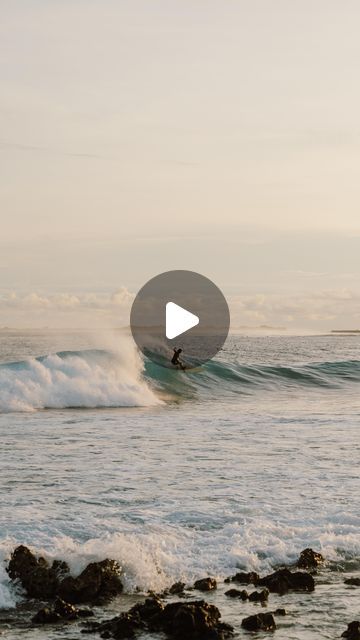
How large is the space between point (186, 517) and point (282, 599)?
12.0ft

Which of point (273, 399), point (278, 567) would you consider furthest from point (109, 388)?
point (278, 567)

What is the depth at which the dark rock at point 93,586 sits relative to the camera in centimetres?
966

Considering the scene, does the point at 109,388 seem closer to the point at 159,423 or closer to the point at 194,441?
the point at 159,423

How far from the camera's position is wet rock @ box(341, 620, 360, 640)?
8.38 m

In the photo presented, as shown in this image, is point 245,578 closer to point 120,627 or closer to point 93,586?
point 93,586

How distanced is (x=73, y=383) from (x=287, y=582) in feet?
85.6

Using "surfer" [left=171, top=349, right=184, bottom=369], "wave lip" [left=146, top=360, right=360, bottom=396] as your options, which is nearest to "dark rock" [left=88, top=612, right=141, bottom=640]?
"wave lip" [left=146, top=360, right=360, bottom=396]

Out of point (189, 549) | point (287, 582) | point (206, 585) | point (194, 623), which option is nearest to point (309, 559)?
point (287, 582)

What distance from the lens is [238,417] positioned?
28078mm

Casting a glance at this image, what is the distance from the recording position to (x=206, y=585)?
396 inches

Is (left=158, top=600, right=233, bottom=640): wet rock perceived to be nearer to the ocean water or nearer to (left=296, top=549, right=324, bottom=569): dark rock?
the ocean water

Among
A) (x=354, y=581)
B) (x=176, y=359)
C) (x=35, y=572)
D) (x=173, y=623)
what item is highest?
(x=176, y=359)

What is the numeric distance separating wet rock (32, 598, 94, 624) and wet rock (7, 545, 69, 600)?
2.02 feet

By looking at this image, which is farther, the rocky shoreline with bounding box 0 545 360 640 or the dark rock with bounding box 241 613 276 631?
the dark rock with bounding box 241 613 276 631
